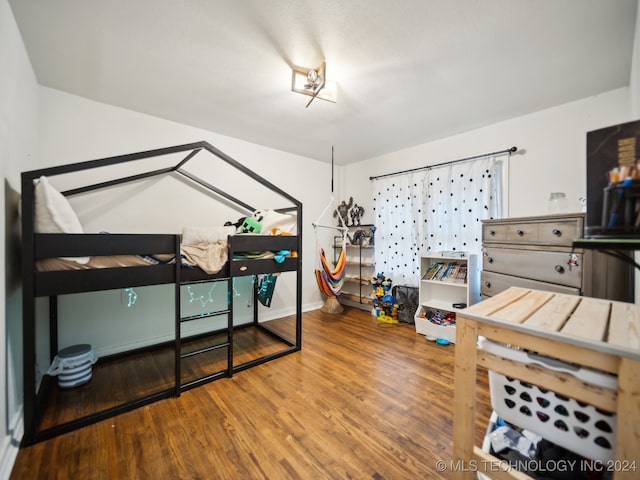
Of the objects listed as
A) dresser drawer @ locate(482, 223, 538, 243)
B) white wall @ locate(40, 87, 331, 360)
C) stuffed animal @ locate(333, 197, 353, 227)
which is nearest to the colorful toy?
white wall @ locate(40, 87, 331, 360)

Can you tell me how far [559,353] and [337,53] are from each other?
1852mm

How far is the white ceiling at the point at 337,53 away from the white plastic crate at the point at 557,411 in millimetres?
1638

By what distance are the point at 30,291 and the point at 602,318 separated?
2.52 m

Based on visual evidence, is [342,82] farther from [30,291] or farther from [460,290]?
[460,290]

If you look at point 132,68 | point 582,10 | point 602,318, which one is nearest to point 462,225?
point 582,10

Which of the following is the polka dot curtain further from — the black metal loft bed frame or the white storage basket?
the white storage basket

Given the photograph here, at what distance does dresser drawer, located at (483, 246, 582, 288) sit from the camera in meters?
1.77

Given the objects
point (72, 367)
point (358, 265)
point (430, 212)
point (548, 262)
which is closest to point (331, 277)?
point (358, 265)

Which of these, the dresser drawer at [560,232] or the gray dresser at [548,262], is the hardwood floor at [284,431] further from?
the dresser drawer at [560,232]

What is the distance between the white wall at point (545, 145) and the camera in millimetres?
2105

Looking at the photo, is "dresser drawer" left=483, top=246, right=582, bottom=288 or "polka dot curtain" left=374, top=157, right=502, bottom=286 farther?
"polka dot curtain" left=374, top=157, right=502, bottom=286

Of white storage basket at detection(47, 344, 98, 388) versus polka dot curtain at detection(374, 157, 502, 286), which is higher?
polka dot curtain at detection(374, 157, 502, 286)

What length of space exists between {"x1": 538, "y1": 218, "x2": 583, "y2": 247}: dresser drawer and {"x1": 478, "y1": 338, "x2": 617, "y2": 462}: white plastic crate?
54.3 inches

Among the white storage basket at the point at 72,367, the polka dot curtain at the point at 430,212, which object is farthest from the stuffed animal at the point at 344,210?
the white storage basket at the point at 72,367
